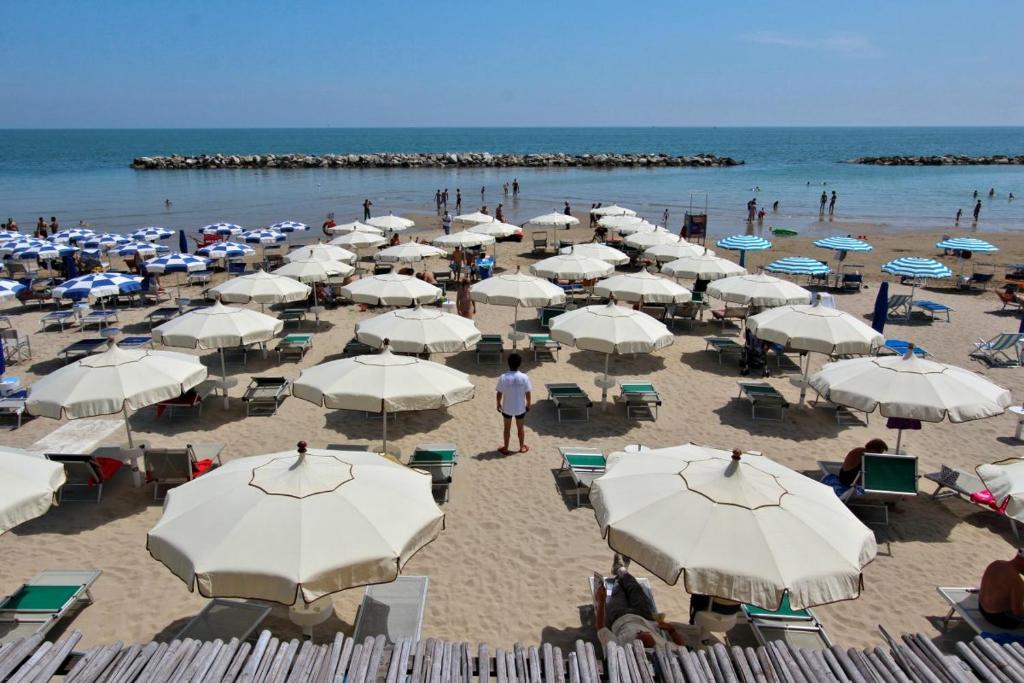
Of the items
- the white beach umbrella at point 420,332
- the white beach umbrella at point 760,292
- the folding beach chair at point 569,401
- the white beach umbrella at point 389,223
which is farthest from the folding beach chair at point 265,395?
the white beach umbrella at point 389,223

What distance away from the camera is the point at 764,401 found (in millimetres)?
10070

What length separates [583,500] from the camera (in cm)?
761

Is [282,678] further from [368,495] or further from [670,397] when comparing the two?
[670,397]

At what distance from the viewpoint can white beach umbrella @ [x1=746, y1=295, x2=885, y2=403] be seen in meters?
9.23

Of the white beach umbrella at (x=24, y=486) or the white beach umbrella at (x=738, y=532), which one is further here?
the white beach umbrella at (x=24, y=486)

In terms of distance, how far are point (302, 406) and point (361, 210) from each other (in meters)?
30.5

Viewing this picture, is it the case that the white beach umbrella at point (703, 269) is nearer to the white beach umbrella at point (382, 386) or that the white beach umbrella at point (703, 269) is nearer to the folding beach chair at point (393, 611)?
the white beach umbrella at point (382, 386)

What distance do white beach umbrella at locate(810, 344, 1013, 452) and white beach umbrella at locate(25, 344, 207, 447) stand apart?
8.06m


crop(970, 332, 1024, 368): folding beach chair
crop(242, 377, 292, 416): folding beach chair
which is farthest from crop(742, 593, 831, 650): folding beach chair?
crop(970, 332, 1024, 368): folding beach chair

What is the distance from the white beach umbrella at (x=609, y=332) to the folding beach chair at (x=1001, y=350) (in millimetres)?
7938

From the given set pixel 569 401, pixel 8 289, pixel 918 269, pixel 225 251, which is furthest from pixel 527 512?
pixel 225 251

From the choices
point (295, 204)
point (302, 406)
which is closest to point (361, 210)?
point (295, 204)

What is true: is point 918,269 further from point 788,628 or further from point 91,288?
point 91,288

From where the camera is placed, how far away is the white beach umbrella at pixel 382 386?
7.00 m
